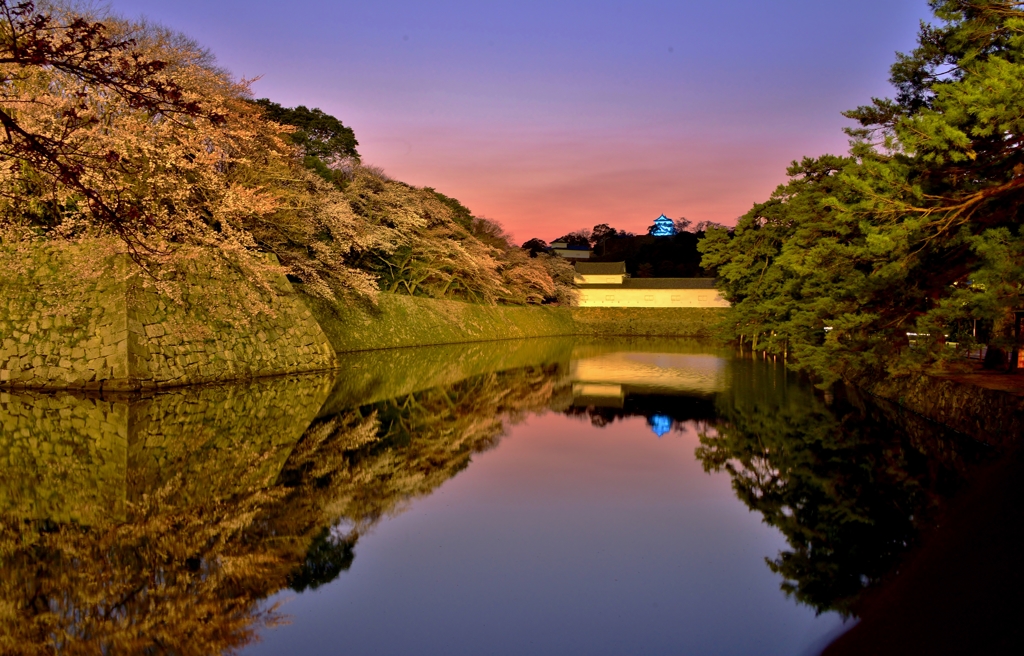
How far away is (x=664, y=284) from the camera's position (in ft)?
178

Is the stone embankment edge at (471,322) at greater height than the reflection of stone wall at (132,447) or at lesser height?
greater

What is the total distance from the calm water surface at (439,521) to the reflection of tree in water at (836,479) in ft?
0.10

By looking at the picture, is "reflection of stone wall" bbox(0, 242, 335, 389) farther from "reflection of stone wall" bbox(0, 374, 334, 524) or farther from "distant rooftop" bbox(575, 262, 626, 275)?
"distant rooftop" bbox(575, 262, 626, 275)

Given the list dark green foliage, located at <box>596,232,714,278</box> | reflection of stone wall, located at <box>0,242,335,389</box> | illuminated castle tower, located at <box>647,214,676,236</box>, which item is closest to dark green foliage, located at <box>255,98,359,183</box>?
reflection of stone wall, located at <box>0,242,335,389</box>

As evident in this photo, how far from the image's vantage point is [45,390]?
12320mm

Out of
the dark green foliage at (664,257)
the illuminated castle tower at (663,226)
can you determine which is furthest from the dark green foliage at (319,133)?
the illuminated castle tower at (663,226)

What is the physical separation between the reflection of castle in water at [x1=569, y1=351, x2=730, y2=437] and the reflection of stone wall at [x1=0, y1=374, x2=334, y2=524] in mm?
5254

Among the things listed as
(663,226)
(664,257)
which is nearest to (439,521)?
(664,257)

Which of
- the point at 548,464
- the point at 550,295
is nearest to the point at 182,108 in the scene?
the point at 548,464

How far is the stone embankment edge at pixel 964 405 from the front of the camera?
8.55 meters

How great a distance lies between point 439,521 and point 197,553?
1.93 meters

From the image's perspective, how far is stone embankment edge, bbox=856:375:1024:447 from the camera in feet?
28.0

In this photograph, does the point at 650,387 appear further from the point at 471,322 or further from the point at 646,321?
the point at 646,321

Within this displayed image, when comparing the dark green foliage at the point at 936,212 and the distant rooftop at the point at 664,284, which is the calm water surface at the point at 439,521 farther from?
the distant rooftop at the point at 664,284
